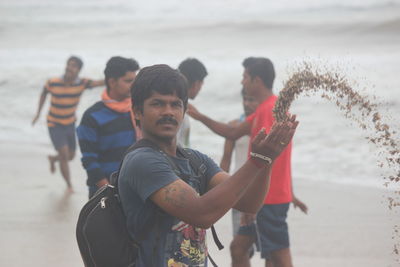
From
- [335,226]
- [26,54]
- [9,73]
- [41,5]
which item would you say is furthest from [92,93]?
[41,5]

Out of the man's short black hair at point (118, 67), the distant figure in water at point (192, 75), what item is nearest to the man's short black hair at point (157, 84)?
the man's short black hair at point (118, 67)

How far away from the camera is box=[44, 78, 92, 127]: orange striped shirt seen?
9688mm

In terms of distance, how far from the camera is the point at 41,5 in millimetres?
45750

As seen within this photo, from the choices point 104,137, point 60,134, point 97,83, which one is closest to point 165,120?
point 104,137

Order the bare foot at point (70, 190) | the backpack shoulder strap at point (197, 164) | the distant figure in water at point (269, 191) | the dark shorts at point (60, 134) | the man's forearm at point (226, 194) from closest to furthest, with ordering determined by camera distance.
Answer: the man's forearm at point (226, 194)
the backpack shoulder strap at point (197, 164)
the distant figure in water at point (269, 191)
the bare foot at point (70, 190)
the dark shorts at point (60, 134)

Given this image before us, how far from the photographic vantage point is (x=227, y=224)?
766 cm

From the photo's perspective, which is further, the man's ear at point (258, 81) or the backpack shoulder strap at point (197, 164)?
the man's ear at point (258, 81)

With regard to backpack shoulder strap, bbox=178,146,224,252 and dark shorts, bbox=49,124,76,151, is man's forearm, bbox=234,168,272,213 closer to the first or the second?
backpack shoulder strap, bbox=178,146,224,252

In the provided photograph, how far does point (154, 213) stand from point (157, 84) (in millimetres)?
478

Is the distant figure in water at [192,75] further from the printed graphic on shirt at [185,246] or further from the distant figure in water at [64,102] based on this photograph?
the distant figure in water at [64,102]

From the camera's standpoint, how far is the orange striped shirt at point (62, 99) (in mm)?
9688

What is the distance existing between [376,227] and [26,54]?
23038 millimetres

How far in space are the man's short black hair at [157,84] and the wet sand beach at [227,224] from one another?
3.65 meters

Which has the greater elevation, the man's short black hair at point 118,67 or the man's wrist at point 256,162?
the man's short black hair at point 118,67
